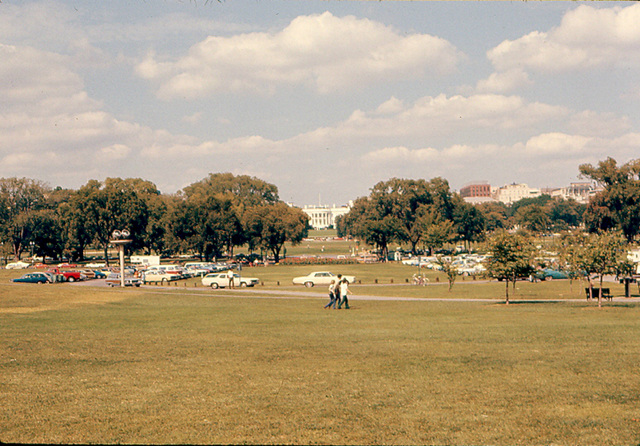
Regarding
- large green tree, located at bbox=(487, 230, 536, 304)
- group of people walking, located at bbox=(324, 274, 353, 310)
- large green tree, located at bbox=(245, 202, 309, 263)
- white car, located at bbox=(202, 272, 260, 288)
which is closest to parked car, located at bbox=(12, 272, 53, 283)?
white car, located at bbox=(202, 272, 260, 288)

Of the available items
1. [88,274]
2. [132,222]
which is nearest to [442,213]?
[132,222]

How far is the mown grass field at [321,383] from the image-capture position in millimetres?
7906

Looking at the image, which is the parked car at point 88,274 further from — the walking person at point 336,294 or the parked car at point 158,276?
the walking person at point 336,294

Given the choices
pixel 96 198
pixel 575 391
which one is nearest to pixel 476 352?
pixel 575 391

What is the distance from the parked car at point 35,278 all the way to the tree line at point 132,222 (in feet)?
126

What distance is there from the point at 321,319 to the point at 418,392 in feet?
43.3

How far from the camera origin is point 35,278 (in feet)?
198

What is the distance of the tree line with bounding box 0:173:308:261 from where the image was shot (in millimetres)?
99875

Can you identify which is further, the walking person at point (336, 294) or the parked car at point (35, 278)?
the parked car at point (35, 278)

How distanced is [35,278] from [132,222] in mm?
41545

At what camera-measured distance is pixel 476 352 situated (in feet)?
46.3

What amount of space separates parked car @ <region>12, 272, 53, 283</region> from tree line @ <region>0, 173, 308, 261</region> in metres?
38.3

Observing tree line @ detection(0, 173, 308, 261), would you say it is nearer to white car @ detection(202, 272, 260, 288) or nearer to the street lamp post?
the street lamp post

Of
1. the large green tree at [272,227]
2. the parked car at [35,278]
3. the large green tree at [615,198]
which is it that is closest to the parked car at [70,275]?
the parked car at [35,278]
